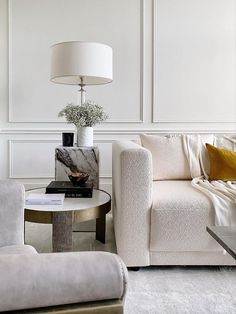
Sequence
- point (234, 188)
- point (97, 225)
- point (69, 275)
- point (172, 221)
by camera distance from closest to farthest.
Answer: point (69, 275) < point (172, 221) < point (234, 188) < point (97, 225)

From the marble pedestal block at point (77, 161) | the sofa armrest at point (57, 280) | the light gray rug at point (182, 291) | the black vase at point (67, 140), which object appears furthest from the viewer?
the black vase at point (67, 140)

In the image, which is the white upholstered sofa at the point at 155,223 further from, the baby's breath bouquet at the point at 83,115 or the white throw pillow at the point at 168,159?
the baby's breath bouquet at the point at 83,115

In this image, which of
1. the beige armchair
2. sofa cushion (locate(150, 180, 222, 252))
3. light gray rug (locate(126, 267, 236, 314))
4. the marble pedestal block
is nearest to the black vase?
the marble pedestal block

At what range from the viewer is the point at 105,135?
11.6 feet

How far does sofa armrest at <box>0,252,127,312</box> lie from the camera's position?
0.55 meters

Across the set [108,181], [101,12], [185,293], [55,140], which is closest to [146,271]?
[185,293]

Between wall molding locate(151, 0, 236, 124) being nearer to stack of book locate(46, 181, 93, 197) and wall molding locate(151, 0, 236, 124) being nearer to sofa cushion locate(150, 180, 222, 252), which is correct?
stack of book locate(46, 181, 93, 197)

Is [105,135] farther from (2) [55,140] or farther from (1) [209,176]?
(1) [209,176]

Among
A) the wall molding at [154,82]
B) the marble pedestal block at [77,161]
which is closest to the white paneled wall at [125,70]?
the wall molding at [154,82]

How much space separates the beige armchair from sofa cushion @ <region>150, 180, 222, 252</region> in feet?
4.10

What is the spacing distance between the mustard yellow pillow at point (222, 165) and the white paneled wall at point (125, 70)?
116 centimetres

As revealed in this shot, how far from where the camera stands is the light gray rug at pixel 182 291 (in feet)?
4.93

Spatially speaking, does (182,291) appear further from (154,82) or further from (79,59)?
(154,82)

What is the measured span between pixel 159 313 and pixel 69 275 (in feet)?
3.45
